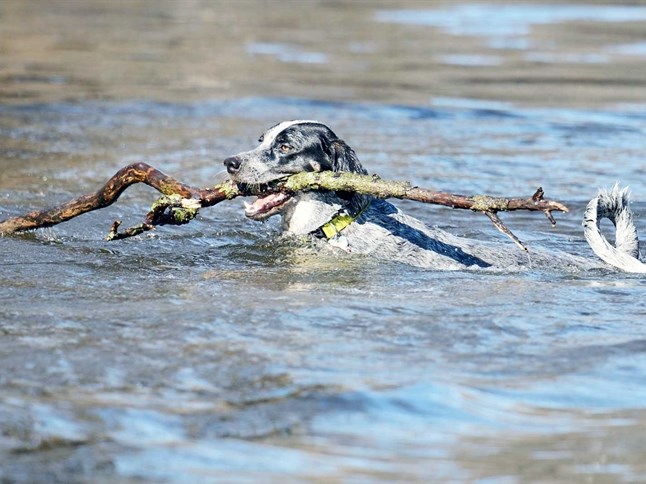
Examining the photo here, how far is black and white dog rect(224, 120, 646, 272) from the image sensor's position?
6.85 m

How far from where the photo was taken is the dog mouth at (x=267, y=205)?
686cm

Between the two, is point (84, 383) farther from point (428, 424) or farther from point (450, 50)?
point (450, 50)

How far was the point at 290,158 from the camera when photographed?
6.90m

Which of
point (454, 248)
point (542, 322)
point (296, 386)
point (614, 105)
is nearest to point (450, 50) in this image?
point (614, 105)

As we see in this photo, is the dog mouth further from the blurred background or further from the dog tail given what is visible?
the blurred background

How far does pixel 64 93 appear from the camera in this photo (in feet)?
44.6

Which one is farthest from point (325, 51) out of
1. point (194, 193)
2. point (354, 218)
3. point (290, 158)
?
point (194, 193)

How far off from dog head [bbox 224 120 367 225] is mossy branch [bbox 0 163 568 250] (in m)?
0.08

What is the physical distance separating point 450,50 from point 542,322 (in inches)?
461

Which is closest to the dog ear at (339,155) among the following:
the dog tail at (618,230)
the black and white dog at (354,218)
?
the black and white dog at (354,218)

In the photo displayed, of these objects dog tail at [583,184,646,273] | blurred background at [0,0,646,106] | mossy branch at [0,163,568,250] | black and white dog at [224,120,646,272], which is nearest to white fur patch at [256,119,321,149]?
black and white dog at [224,120,646,272]

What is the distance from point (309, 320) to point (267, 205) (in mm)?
1440

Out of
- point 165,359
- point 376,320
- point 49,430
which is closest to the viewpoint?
point 49,430

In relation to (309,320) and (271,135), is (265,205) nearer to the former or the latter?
(271,135)
